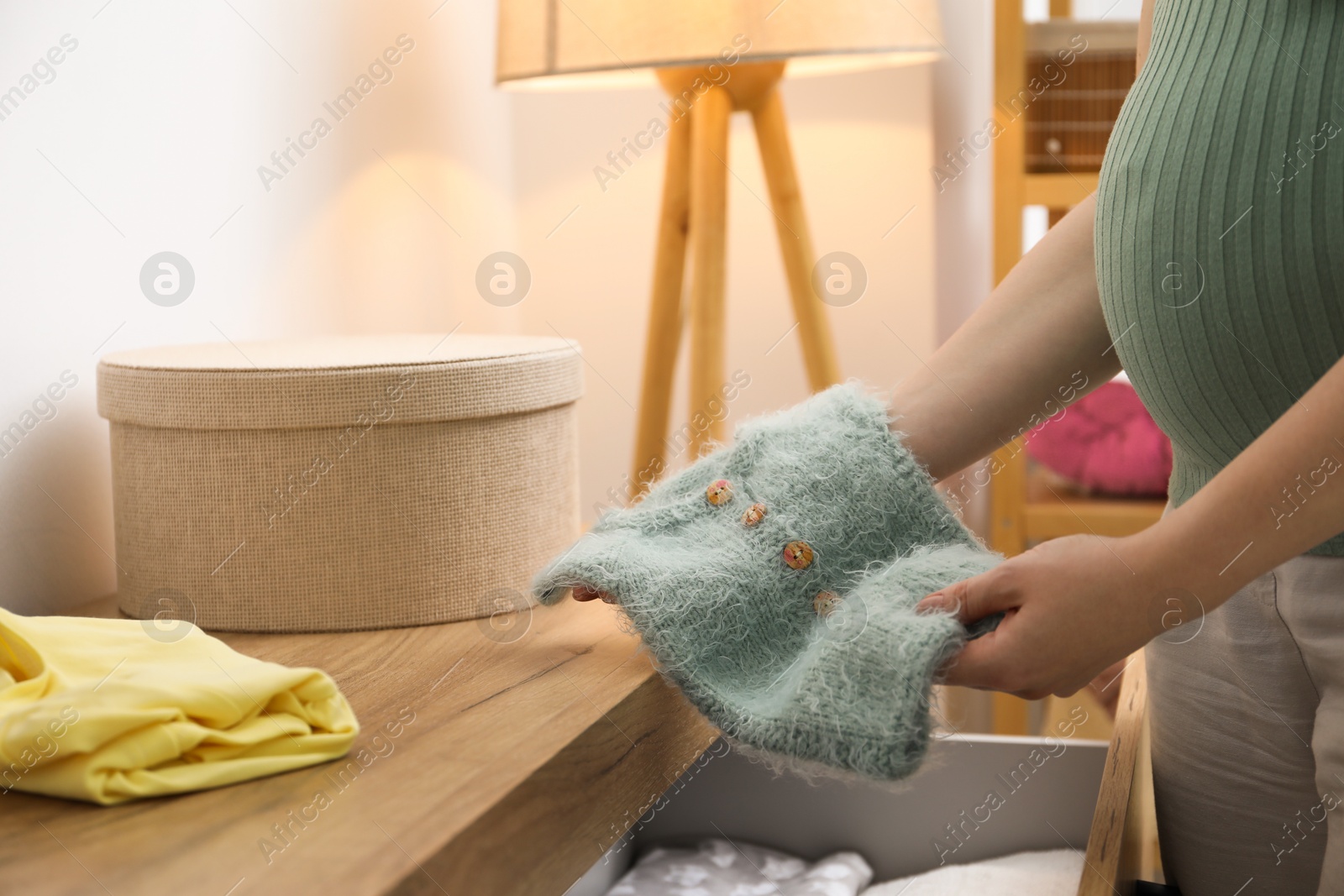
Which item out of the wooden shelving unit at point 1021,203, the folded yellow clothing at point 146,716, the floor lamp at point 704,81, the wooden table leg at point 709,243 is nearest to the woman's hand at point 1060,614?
the folded yellow clothing at point 146,716

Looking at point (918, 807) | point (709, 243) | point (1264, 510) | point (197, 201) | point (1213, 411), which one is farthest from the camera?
point (709, 243)

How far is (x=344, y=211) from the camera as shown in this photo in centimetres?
120

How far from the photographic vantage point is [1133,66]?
1.38 m

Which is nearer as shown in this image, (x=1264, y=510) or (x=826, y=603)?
(x=1264, y=510)

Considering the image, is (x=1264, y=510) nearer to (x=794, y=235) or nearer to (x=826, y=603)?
(x=826, y=603)

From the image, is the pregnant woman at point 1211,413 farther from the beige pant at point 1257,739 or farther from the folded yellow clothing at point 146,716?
the folded yellow clothing at point 146,716

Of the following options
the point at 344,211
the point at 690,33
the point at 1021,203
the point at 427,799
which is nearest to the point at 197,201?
the point at 344,211

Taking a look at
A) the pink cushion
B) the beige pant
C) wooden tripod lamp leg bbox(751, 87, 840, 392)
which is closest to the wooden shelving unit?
the pink cushion

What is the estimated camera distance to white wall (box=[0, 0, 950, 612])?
2.69 feet

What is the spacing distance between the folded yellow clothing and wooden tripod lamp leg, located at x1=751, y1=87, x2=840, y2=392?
803 millimetres

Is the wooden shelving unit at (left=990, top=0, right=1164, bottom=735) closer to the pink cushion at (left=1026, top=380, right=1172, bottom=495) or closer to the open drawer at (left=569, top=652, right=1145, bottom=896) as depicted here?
the pink cushion at (left=1026, top=380, right=1172, bottom=495)

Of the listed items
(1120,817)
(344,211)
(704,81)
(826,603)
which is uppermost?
(704,81)

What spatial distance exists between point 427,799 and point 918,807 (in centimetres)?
47

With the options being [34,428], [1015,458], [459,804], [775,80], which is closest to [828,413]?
[459,804]
